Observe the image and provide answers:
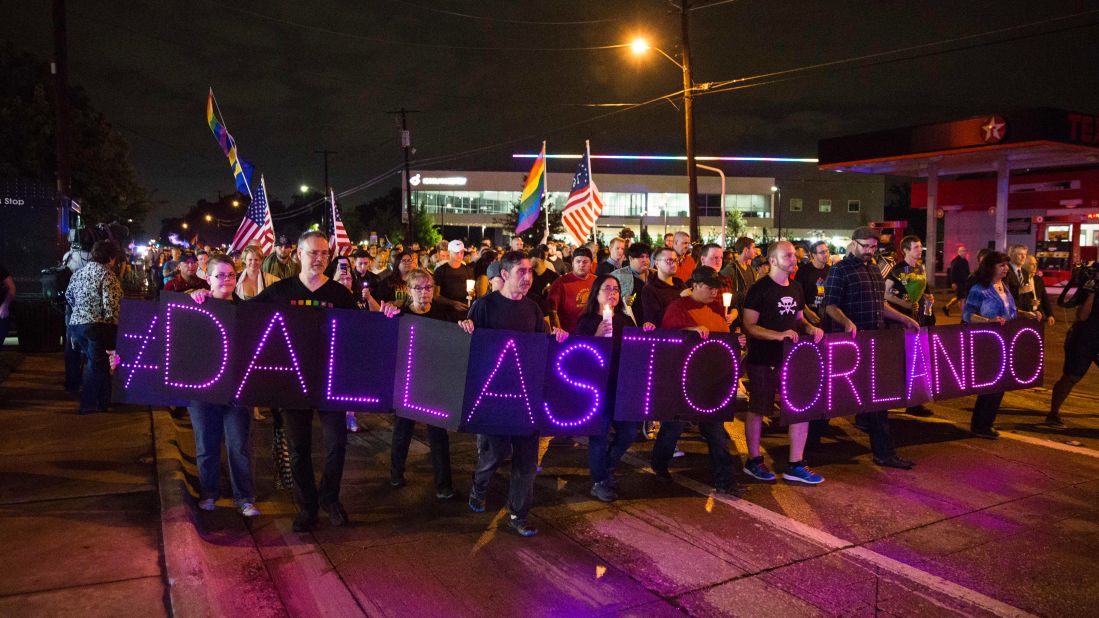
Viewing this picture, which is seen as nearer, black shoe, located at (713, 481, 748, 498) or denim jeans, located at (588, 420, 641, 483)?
denim jeans, located at (588, 420, 641, 483)

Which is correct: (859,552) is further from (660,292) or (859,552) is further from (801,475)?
(660,292)

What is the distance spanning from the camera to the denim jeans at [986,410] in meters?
7.98

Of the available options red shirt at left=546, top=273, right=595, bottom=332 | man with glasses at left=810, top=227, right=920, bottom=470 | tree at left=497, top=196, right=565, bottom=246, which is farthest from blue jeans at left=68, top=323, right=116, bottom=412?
tree at left=497, top=196, right=565, bottom=246

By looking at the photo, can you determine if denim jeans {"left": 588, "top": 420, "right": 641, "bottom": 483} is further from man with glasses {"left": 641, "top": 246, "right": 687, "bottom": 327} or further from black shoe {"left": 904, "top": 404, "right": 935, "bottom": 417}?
black shoe {"left": 904, "top": 404, "right": 935, "bottom": 417}

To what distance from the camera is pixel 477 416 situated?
542 centimetres

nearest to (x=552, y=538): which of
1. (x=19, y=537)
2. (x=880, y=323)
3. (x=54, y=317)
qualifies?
(x=19, y=537)

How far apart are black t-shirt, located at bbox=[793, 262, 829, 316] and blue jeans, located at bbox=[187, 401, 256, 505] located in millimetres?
6722

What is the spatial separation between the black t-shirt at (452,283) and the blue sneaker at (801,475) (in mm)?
4061

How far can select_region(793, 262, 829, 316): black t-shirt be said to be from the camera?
9594 millimetres

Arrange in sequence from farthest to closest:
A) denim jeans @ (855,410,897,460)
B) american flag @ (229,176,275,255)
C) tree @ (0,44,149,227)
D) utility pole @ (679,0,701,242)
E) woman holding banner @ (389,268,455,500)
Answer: tree @ (0,44,149,227) → utility pole @ (679,0,701,242) → american flag @ (229,176,275,255) → denim jeans @ (855,410,897,460) → woman holding banner @ (389,268,455,500)

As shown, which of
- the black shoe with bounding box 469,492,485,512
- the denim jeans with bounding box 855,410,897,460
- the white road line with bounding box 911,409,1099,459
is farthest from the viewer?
the white road line with bounding box 911,409,1099,459

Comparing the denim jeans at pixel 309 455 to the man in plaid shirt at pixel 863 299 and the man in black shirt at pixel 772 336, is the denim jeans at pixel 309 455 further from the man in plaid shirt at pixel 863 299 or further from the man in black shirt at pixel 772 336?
the man in plaid shirt at pixel 863 299

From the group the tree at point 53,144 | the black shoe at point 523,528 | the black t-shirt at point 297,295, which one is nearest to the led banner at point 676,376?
the black shoe at point 523,528

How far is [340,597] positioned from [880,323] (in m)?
5.22
